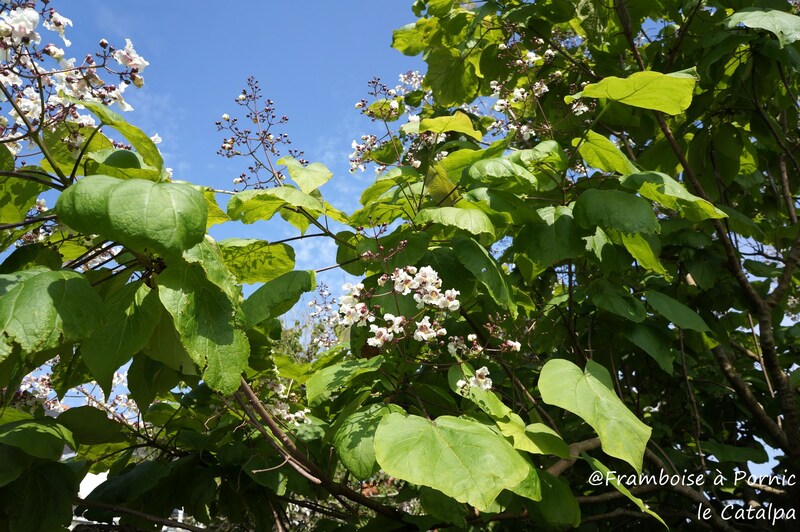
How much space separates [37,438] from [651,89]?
173 cm

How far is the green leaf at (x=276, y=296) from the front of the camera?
1.55 meters

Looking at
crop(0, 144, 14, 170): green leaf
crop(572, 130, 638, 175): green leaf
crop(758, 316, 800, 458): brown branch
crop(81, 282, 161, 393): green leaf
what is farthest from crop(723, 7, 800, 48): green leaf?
crop(0, 144, 14, 170): green leaf

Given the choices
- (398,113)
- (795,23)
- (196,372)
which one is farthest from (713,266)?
(196,372)

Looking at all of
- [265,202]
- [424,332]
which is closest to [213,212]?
[265,202]

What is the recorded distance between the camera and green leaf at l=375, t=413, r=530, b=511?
1.18 metres

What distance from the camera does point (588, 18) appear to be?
106 inches

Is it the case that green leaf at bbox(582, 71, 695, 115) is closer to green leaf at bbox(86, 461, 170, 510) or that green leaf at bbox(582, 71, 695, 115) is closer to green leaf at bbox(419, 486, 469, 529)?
green leaf at bbox(419, 486, 469, 529)

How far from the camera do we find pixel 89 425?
Result: 1812mm

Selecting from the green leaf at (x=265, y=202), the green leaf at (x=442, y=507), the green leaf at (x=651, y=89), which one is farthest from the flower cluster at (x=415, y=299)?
the green leaf at (x=651, y=89)

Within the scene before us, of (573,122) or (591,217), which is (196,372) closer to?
(591,217)

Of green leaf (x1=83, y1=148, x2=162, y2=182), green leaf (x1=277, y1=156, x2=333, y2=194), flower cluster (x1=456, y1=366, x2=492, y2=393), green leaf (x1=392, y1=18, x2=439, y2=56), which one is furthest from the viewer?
green leaf (x1=392, y1=18, x2=439, y2=56)

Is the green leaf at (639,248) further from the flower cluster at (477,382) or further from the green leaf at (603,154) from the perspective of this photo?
the flower cluster at (477,382)

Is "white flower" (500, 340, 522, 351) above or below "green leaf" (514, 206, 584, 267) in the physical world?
below

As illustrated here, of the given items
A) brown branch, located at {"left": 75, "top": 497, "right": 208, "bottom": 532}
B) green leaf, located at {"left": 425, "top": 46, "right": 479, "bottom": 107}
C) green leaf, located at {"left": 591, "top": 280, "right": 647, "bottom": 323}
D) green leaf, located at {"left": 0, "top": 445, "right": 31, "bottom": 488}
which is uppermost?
green leaf, located at {"left": 425, "top": 46, "right": 479, "bottom": 107}
